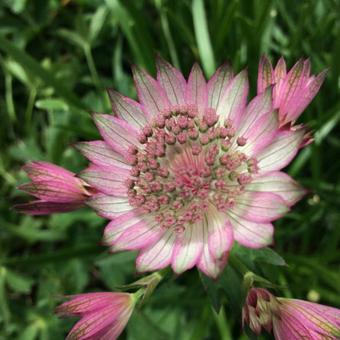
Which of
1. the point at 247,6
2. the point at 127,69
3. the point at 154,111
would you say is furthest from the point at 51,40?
the point at 154,111

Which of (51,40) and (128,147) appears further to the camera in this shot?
(51,40)

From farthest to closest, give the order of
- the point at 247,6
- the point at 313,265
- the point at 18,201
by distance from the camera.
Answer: the point at 18,201
the point at 247,6
the point at 313,265

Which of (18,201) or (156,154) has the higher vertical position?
(18,201)

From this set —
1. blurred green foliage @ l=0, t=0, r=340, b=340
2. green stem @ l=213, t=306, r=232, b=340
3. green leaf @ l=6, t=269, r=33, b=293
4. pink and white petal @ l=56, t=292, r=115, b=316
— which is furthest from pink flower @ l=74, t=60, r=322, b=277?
green leaf @ l=6, t=269, r=33, b=293

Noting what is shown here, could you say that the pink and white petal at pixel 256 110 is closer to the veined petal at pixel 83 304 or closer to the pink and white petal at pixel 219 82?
the pink and white petal at pixel 219 82

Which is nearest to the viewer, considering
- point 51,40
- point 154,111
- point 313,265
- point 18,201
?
point 154,111

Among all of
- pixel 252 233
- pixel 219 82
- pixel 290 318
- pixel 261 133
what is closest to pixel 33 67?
pixel 219 82

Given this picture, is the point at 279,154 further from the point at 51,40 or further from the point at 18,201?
the point at 51,40

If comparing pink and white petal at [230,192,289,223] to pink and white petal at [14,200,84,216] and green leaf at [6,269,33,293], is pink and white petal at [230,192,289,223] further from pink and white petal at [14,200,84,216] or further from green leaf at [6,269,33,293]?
green leaf at [6,269,33,293]
